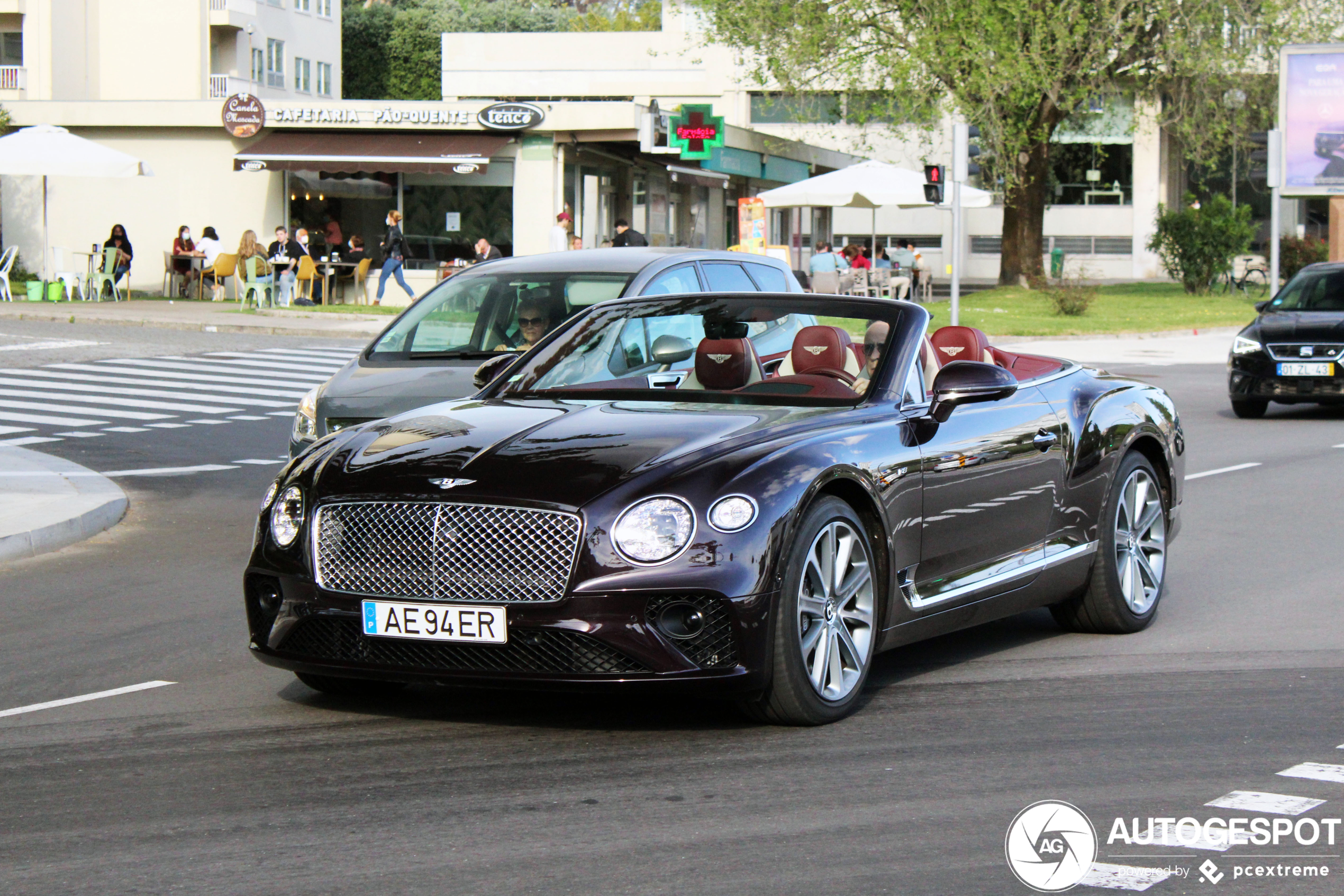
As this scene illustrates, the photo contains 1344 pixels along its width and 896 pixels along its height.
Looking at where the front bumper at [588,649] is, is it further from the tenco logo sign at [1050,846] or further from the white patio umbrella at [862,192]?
the white patio umbrella at [862,192]

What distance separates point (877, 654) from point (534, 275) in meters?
4.64

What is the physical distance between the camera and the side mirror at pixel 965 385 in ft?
21.0

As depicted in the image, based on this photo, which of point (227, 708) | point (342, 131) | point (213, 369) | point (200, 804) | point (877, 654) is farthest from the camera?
point (342, 131)

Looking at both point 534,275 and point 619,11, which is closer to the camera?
point 534,275

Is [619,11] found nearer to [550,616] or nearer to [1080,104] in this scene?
[1080,104]

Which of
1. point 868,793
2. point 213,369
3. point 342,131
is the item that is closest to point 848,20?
point 342,131

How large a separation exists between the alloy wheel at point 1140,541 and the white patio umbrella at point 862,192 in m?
28.2

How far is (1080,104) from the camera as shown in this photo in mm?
47438

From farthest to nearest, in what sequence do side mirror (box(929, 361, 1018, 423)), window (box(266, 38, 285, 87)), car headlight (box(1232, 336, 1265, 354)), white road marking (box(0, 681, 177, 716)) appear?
window (box(266, 38, 285, 87)), car headlight (box(1232, 336, 1265, 354)), side mirror (box(929, 361, 1018, 423)), white road marking (box(0, 681, 177, 716))

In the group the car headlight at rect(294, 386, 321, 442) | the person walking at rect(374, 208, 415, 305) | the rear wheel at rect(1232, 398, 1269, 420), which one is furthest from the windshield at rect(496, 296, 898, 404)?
the person walking at rect(374, 208, 415, 305)

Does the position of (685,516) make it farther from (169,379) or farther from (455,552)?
(169,379)

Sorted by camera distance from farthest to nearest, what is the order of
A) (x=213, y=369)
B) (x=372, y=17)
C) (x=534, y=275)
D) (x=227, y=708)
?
(x=372, y=17) < (x=213, y=369) < (x=534, y=275) < (x=227, y=708)

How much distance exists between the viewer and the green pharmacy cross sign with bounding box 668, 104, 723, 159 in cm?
2923

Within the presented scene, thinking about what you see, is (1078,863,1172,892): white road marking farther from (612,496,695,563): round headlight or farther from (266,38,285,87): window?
(266,38,285,87): window
